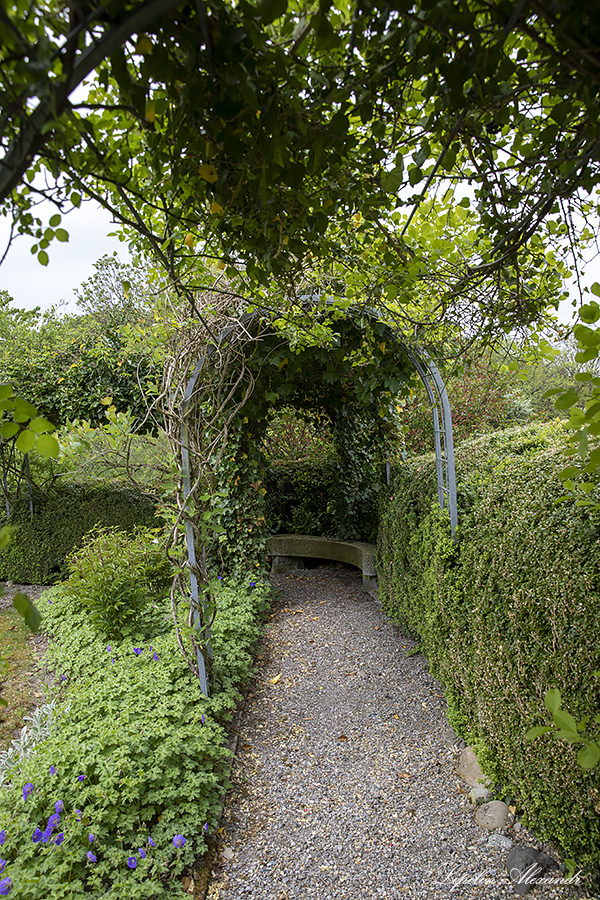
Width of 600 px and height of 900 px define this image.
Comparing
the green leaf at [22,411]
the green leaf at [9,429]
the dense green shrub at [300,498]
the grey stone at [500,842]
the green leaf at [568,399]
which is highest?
the green leaf at [568,399]

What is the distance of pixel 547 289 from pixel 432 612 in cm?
229

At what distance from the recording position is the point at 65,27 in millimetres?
939

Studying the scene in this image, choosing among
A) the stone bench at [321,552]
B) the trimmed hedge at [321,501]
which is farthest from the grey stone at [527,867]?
the trimmed hedge at [321,501]

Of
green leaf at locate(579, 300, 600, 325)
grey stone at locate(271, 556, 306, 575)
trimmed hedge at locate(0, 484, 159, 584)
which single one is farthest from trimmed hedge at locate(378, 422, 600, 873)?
trimmed hedge at locate(0, 484, 159, 584)

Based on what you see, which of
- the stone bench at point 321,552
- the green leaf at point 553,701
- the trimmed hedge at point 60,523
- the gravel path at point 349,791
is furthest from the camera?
the trimmed hedge at point 60,523

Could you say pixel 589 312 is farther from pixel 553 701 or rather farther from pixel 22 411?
pixel 22 411

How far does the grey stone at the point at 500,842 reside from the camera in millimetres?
2406

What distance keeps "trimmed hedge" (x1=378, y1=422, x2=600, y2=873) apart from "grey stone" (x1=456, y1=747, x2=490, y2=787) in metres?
0.11

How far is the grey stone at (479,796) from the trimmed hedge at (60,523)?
5554 mm

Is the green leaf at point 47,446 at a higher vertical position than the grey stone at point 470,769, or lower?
higher

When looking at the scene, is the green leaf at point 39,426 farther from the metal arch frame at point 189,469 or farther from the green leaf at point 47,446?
the metal arch frame at point 189,469

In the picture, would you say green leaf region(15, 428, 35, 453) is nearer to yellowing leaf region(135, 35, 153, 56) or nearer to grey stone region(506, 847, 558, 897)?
yellowing leaf region(135, 35, 153, 56)

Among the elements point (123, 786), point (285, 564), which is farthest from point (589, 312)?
point (285, 564)

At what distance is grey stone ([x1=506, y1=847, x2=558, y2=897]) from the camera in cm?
215
